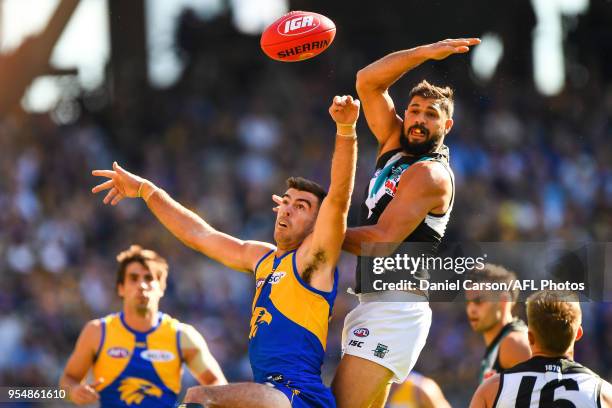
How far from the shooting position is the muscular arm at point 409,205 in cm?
659

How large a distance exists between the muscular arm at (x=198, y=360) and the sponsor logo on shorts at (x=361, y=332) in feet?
7.42

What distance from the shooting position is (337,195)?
624cm

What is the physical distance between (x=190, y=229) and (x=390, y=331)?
1.57 meters

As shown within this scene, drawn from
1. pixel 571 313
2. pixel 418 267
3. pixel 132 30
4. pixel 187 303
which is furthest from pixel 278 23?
pixel 132 30

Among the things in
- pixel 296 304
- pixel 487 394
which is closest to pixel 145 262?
pixel 296 304

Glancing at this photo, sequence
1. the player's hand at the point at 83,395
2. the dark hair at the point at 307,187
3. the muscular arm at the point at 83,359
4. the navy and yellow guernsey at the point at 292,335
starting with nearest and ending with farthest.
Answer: the navy and yellow guernsey at the point at 292,335, the dark hair at the point at 307,187, the player's hand at the point at 83,395, the muscular arm at the point at 83,359

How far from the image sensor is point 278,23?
7453mm

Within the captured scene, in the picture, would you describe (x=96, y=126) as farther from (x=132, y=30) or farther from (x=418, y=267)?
(x=418, y=267)

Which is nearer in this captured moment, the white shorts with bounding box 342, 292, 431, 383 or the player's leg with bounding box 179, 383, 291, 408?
the player's leg with bounding box 179, 383, 291, 408

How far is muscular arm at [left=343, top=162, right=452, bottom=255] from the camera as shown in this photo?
659 cm

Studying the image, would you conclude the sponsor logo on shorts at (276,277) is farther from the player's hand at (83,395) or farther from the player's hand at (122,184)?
the player's hand at (83,395)

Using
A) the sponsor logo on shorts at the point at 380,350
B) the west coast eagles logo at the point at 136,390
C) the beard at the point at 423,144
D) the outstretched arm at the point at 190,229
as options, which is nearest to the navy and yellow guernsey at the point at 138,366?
the west coast eagles logo at the point at 136,390

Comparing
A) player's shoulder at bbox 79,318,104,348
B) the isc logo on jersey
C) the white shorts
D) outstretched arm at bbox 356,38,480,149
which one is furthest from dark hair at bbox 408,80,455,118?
player's shoulder at bbox 79,318,104,348

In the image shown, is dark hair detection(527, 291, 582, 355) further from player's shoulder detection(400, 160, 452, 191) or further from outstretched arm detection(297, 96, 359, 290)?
outstretched arm detection(297, 96, 359, 290)
